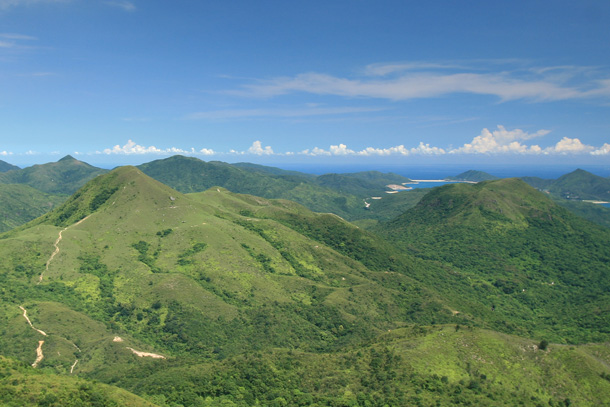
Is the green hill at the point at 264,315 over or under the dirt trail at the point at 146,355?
over

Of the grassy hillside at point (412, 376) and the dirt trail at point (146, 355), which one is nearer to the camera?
the grassy hillside at point (412, 376)

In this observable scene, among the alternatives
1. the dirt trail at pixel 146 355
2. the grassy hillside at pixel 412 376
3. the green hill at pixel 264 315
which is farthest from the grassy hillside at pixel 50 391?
the dirt trail at pixel 146 355

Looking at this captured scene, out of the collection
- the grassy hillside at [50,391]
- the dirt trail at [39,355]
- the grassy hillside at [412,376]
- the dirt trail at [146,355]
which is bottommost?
the dirt trail at [146,355]

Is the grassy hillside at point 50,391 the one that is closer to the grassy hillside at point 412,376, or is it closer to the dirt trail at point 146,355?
the grassy hillside at point 412,376

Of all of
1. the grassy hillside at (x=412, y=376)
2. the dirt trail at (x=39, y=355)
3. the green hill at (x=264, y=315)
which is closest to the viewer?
the grassy hillside at (x=412, y=376)

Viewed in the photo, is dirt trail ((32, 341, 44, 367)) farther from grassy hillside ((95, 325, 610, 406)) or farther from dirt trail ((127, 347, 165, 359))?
grassy hillside ((95, 325, 610, 406))

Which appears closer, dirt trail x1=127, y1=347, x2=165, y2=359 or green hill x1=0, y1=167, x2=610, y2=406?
green hill x1=0, y1=167, x2=610, y2=406

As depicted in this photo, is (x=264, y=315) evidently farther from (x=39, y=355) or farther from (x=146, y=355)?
(x=39, y=355)

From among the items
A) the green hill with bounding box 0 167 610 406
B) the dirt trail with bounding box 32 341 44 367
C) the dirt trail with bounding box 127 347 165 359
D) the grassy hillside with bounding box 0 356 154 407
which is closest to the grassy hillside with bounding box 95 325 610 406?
the green hill with bounding box 0 167 610 406

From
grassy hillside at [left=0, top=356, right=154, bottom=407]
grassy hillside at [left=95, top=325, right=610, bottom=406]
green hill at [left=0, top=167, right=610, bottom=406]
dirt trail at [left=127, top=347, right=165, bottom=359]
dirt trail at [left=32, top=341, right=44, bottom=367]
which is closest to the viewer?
grassy hillside at [left=0, top=356, right=154, bottom=407]

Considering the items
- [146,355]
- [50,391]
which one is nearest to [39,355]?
[146,355]
